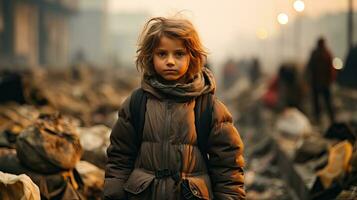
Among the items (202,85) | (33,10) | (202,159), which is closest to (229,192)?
(202,159)

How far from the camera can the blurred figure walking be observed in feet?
41.2

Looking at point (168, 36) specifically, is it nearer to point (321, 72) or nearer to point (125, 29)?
point (321, 72)

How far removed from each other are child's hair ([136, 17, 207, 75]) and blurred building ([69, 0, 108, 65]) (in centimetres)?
7504

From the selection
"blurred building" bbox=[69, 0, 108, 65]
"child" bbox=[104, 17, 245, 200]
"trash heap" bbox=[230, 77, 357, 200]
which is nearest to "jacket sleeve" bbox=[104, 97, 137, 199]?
"child" bbox=[104, 17, 245, 200]

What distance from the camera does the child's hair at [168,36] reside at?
3299 mm

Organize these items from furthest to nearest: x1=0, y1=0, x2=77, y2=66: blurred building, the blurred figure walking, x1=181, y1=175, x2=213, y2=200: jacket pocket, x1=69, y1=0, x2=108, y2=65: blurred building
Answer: x1=69, y1=0, x2=108, y2=65: blurred building, x1=0, y1=0, x2=77, y2=66: blurred building, the blurred figure walking, x1=181, y1=175, x2=213, y2=200: jacket pocket

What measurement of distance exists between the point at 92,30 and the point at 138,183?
3231 inches

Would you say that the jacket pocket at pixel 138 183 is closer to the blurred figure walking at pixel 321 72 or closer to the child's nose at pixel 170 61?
the child's nose at pixel 170 61

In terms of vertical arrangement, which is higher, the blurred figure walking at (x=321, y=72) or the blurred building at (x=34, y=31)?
the blurred figure walking at (x=321, y=72)

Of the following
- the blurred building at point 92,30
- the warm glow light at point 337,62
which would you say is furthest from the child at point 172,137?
the blurred building at point 92,30

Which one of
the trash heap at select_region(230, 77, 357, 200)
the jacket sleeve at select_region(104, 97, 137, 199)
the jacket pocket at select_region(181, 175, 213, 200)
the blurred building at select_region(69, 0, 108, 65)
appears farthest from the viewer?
the blurred building at select_region(69, 0, 108, 65)

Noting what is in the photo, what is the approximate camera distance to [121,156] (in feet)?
11.1

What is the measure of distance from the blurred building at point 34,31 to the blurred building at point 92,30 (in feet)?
46.5

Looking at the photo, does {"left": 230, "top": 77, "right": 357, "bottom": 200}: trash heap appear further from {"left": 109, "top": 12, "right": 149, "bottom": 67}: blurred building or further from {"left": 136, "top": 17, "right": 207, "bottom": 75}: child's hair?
{"left": 109, "top": 12, "right": 149, "bottom": 67}: blurred building
